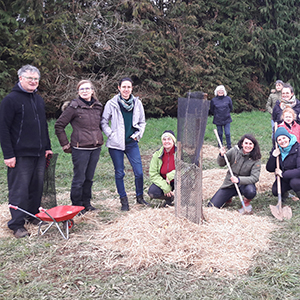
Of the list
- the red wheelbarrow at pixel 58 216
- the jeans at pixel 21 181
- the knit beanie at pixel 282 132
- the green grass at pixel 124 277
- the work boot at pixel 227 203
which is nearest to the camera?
the green grass at pixel 124 277

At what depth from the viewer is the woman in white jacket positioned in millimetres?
4652

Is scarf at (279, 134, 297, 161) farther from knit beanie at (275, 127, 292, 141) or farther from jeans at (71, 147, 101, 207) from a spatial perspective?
jeans at (71, 147, 101, 207)

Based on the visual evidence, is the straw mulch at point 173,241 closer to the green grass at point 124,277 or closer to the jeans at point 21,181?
the green grass at point 124,277

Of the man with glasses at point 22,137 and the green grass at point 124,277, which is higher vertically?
the man with glasses at point 22,137

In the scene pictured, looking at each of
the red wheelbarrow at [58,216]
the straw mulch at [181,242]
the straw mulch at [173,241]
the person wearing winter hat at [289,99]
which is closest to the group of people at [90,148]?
the red wheelbarrow at [58,216]

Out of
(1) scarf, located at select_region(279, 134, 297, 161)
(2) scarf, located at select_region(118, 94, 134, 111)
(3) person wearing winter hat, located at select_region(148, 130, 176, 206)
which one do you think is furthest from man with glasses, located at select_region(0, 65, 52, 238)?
(1) scarf, located at select_region(279, 134, 297, 161)

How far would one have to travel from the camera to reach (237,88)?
1653 cm

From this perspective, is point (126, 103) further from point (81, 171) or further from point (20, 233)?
point (20, 233)

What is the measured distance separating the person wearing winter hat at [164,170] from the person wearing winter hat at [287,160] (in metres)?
1.43

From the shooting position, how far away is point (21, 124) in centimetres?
381

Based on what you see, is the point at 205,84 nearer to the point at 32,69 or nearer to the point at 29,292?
the point at 32,69

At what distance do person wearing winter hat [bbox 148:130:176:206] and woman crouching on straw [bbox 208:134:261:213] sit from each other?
2.08 ft

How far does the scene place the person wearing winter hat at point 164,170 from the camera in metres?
4.71

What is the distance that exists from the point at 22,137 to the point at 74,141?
2.33ft
